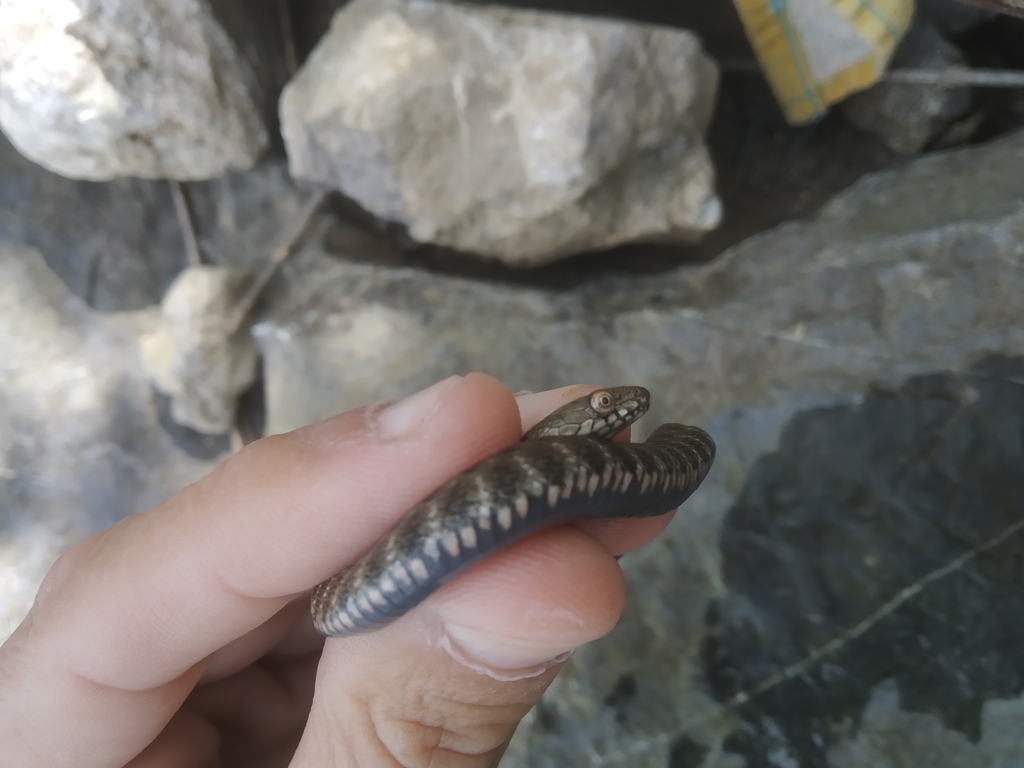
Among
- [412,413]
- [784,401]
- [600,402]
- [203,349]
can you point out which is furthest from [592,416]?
[203,349]

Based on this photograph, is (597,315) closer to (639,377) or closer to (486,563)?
(639,377)

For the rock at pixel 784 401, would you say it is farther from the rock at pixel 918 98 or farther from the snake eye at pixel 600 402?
the snake eye at pixel 600 402

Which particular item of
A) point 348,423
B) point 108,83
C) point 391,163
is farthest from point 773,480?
point 108,83

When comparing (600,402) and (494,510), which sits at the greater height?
(494,510)

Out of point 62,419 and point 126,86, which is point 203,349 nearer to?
point 62,419

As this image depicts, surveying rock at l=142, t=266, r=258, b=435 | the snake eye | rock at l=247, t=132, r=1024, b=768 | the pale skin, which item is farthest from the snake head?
rock at l=142, t=266, r=258, b=435
